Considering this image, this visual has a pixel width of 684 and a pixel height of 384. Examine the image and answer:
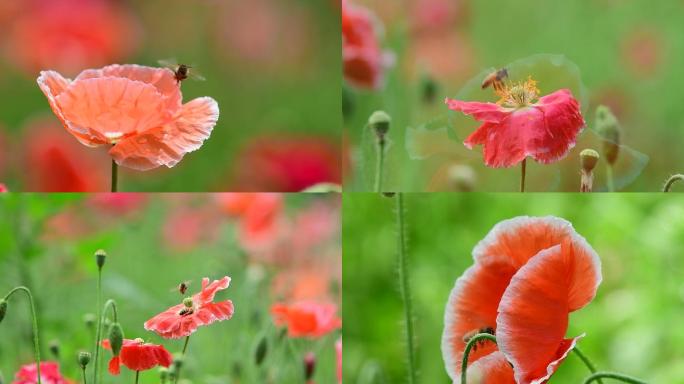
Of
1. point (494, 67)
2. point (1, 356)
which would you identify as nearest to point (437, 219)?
point (494, 67)

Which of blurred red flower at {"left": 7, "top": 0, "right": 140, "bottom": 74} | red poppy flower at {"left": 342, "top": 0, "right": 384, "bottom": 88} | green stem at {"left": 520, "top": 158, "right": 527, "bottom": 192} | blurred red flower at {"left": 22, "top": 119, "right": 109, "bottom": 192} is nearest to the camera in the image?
green stem at {"left": 520, "top": 158, "right": 527, "bottom": 192}

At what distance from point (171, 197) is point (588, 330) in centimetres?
54

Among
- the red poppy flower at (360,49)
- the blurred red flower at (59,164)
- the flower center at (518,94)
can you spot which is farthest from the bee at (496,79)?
the blurred red flower at (59,164)

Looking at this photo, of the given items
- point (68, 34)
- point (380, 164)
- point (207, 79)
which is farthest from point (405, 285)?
point (68, 34)

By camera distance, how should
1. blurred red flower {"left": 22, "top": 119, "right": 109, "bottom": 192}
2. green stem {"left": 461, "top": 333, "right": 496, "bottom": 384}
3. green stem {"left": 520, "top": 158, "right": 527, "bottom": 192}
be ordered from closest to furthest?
green stem {"left": 461, "top": 333, "right": 496, "bottom": 384} → green stem {"left": 520, "top": 158, "right": 527, "bottom": 192} → blurred red flower {"left": 22, "top": 119, "right": 109, "bottom": 192}

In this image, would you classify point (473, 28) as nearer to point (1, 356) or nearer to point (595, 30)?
point (595, 30)

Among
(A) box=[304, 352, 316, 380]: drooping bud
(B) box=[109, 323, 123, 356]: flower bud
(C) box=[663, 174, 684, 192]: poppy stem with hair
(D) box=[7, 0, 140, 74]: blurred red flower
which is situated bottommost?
(A) box=[304, 352, 316, 380]: drooping bud

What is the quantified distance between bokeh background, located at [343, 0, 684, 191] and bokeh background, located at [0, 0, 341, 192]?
177 mm

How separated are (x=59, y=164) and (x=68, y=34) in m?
0.21

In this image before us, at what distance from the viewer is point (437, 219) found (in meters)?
1.25

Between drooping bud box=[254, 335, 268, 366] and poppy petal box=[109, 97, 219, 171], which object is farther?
drooping bud box=[254, 335, 268, 366]

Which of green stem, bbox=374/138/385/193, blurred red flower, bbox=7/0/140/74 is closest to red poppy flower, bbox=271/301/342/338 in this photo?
green stem, bbox=374/138/385/193

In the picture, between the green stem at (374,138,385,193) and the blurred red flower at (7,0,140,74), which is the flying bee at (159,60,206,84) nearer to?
the green stem at (374,138,385,193)

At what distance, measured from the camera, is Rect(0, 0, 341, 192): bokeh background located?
4.07 ft
